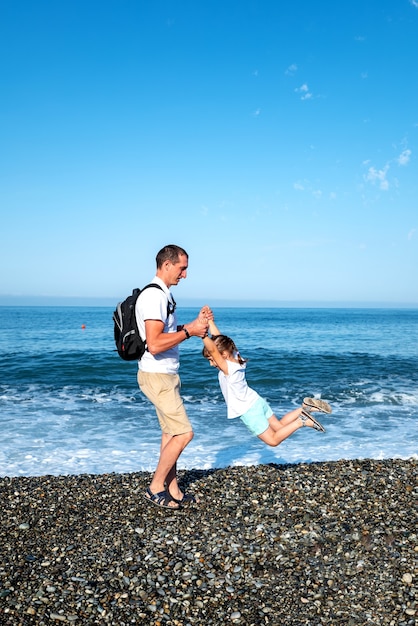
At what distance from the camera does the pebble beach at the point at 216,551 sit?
4031mm

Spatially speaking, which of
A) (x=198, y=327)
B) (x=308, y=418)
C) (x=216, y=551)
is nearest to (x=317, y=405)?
(x=308, y=418)

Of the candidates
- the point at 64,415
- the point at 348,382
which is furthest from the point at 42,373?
the point at 348,382

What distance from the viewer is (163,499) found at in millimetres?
5953

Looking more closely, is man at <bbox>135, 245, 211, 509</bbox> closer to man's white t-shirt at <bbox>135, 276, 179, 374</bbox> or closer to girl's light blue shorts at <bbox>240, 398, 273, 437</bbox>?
man's white t-shirt at <bbox>135, 276, 179, 374</bbox>

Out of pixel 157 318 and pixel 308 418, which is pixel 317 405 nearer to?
pixel 308 418

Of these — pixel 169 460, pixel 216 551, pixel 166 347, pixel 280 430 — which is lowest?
pixel 216 551

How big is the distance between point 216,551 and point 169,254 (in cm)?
313

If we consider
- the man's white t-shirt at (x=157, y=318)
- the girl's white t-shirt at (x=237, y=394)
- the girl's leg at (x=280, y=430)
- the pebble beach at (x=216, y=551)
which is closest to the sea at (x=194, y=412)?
the pebble beach at (x=216, y=551)

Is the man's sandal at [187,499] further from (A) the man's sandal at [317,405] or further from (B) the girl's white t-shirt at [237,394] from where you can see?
(A) the man's sandal at [317,405]

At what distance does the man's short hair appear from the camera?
5480 millimetres

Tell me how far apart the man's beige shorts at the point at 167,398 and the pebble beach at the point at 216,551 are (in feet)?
3.54

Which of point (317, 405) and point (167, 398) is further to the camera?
point (317, 405)

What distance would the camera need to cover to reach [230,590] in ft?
14.1

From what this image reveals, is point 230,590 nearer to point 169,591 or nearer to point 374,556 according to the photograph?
point 169,591
